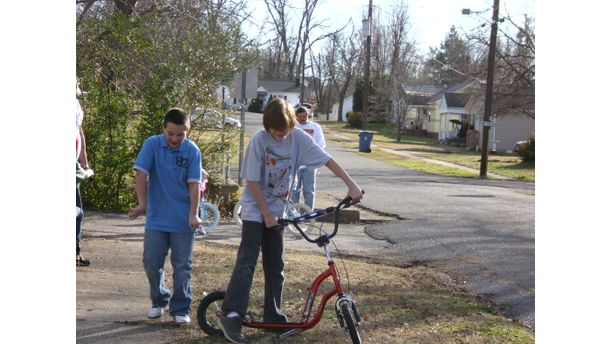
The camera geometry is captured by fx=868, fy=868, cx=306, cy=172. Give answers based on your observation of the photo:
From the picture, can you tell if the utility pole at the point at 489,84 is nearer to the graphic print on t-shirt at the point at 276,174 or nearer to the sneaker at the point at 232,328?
the graphic print on t-shirt at the point at 276,174

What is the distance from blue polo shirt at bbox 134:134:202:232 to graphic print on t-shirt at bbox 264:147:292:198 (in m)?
0.63

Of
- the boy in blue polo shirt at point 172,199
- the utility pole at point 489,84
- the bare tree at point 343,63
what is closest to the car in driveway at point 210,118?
the boy in blue polo shirt at point 172,199

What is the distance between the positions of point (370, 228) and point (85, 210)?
4.10 m

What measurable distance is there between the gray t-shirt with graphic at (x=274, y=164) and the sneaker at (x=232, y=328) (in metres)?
0.66

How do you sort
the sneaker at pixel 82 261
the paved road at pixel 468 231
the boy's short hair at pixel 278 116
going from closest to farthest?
the boy's short hair at pixel 278 116 < the sneaker at pixel 82 261 < the paved road at pixel 468 231

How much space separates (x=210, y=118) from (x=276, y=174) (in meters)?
7.21

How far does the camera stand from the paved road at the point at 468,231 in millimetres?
8461

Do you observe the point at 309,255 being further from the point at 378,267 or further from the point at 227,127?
the point at 227,127

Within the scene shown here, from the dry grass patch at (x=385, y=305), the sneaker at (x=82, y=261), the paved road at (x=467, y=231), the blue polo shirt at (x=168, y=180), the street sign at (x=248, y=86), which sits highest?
the street sign at (x=248, y=86)

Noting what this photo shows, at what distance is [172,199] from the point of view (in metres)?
6.03

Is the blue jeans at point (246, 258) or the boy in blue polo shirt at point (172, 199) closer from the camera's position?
the blue jeans at point (246, 258)

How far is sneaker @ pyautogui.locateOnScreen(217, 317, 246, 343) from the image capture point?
5594 millimetres

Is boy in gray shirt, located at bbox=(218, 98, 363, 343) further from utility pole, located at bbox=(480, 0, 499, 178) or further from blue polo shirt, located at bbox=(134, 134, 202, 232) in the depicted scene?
utility pole, located at bbox=(480, 0, 499, 178)

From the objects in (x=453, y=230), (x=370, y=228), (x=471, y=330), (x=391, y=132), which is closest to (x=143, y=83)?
(x=370, y=228)
